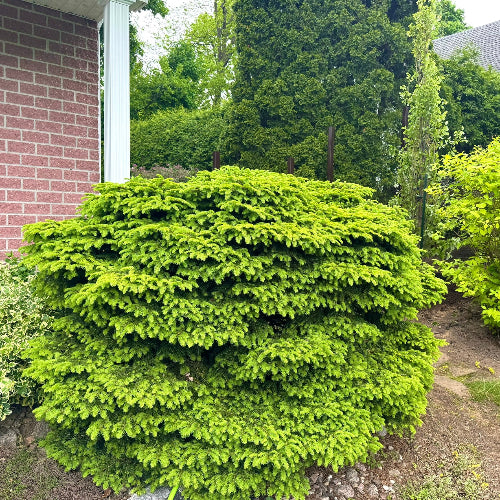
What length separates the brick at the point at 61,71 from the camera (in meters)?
4.24

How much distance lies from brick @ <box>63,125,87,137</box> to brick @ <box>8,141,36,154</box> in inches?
14.1

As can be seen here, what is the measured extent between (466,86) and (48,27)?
7.24 m

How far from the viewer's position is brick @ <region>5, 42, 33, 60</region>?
399 centimetres

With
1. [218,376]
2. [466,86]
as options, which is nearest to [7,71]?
[218,376]

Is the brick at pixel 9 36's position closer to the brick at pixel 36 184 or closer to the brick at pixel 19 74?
the brick at pixel 19 74

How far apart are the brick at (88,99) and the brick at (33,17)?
2.30 feet

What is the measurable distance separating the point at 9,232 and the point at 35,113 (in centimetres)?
117

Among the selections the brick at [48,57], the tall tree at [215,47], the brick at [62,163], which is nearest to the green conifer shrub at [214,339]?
the brick at [62,163]

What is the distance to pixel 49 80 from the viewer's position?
13.9 ft

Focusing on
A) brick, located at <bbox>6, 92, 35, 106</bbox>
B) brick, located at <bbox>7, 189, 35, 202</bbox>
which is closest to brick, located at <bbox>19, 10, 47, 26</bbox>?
brick, located at <bbox>6, 92, 35, 106</bbox>

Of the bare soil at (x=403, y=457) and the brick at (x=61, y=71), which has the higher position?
the brick at (x=61, y=71)

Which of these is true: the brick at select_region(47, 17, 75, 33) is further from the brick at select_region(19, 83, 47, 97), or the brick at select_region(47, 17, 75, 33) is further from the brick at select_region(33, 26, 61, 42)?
the brick at select_region(19, 83, 47, 97)

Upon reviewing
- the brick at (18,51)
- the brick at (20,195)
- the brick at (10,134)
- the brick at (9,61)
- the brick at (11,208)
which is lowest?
the brick at (11,208)

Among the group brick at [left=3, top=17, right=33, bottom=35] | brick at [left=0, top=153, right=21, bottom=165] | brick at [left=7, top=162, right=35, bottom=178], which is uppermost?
brick at [left=3, top=17, right=33, bottom=35]
